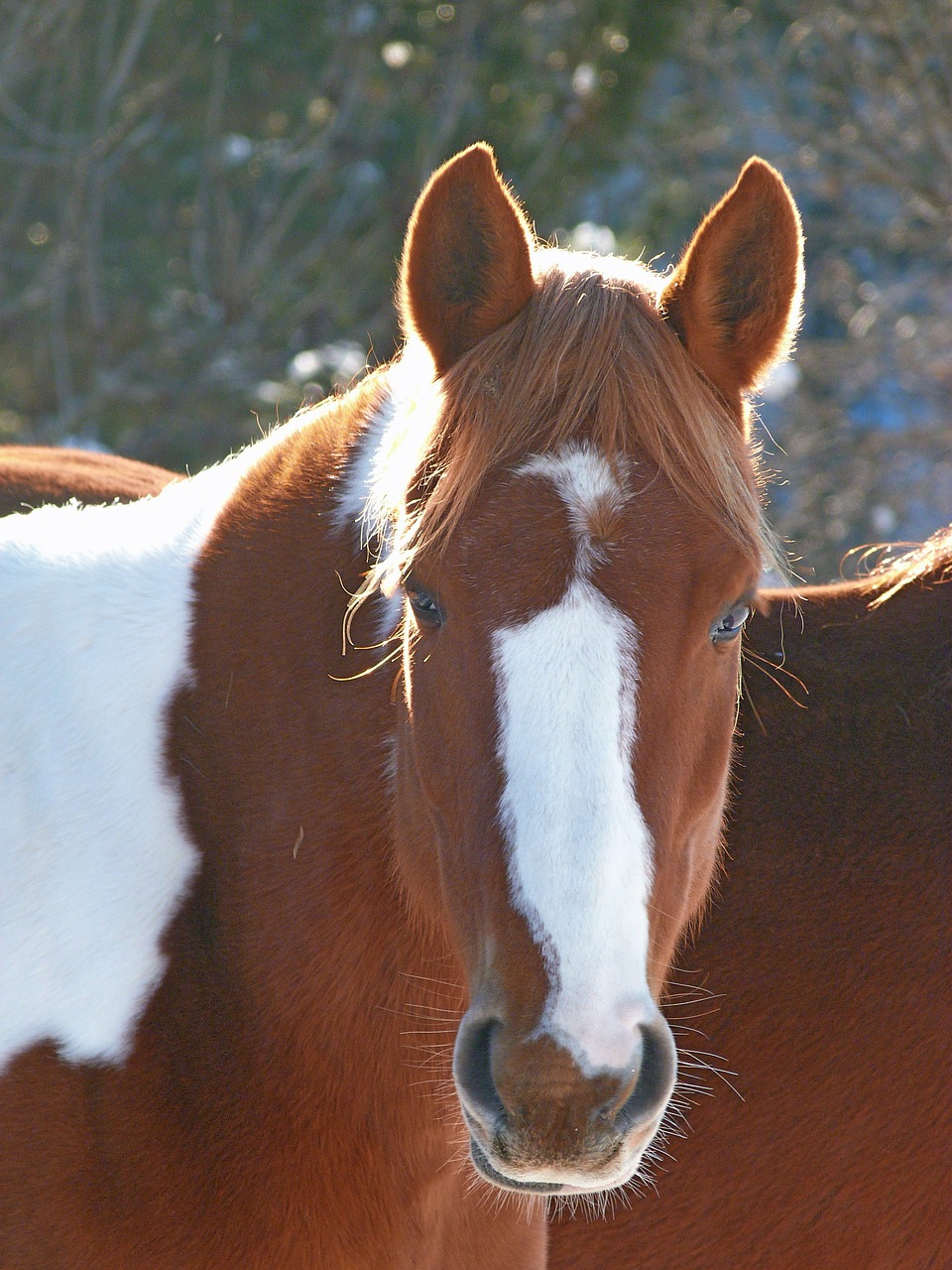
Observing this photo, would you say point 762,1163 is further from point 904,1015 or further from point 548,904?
point 548,904

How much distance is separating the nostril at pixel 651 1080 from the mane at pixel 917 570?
56.0 inches

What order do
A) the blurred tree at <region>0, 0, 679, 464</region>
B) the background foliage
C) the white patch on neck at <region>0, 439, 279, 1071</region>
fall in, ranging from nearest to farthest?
the white patch on neck at <region>0, 439, 279, 1071</region> < the background foliage < the blurred tree at <region>0, 0, 679, 464</region>

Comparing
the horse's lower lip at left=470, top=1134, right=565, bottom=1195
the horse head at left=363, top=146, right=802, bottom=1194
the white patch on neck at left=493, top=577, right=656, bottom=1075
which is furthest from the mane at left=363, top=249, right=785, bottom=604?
the horse's lower lip at left=470, top=1134, right=565, bottom=1195

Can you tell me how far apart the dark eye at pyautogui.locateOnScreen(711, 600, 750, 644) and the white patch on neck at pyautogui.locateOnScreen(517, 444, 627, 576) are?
0.24 metres

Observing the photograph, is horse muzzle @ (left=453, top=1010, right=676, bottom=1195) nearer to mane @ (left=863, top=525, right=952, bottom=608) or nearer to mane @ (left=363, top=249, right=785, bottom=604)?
mane @ (left=363, top=249, right=785, bottom=604)

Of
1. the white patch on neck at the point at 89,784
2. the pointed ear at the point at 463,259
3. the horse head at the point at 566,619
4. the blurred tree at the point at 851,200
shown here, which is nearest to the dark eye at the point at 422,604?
the horse head at the point at 566,619

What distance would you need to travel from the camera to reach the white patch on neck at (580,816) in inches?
61.2

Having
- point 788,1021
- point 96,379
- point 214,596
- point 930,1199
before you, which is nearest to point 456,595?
point 214,596

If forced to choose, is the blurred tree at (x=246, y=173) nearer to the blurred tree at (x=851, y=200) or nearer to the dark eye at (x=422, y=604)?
the blurred tree at (x=851, y=200)

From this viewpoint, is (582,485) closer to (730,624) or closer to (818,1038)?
(730,624)

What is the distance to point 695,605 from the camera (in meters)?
1.78

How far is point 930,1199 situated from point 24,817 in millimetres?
1793

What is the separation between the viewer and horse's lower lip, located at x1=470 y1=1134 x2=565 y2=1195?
165 centimetres

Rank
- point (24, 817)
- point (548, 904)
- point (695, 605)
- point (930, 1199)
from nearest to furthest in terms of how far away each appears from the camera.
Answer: point (548, 904) → point (695, 605) → point (24, 817) → point (930, 1199)
